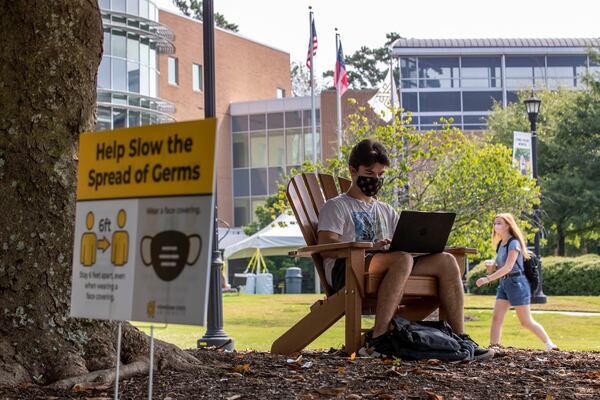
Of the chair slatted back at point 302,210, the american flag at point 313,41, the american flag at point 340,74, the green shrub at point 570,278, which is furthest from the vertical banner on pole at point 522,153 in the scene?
the chair slatted back at point 302,210

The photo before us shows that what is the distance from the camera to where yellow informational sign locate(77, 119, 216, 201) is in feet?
12.8

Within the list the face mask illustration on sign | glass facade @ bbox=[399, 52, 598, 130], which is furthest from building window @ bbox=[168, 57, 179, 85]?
the face mask illustration on sign

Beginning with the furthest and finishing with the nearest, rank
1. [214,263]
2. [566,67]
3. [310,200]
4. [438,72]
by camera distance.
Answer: [566,67] → [438,72] → [214,263] → [310,200]

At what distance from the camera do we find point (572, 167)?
43.4 m

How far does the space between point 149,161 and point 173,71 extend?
5324cm

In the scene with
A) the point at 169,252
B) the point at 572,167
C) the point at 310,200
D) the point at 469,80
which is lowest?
the point at 169,252

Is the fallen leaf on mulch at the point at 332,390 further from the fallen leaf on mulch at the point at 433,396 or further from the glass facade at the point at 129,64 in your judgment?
the glass facade at the point at 129,64

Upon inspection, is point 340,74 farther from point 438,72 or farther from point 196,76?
point 438,72

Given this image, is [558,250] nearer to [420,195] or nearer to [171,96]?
[171,96]

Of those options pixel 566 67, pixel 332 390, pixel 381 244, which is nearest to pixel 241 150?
pixel 566 67

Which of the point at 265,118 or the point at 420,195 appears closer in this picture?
the point at 420,195

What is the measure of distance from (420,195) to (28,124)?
14927 mm

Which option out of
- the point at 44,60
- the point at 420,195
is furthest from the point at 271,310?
the point at 44,60

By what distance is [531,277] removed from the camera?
11.5m
